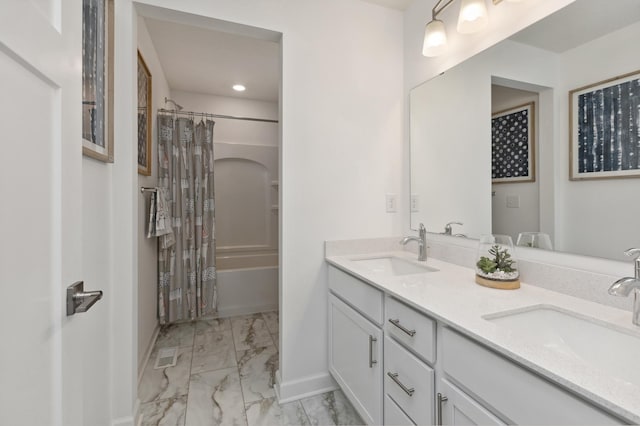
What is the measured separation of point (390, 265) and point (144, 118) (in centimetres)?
209

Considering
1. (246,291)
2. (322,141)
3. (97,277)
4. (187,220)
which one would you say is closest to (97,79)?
(97,277)

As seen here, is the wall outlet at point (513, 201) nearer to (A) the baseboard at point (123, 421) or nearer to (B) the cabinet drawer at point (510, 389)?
(B) the cabinet drawer at point (510, 389)

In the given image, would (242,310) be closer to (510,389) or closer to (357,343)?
(357,343)

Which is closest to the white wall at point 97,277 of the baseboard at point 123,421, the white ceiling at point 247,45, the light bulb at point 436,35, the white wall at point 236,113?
the baseboard at point 123,421

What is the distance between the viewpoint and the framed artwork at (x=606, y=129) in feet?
3.11

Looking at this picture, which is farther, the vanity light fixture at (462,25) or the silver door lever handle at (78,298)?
the vanity light fixture at (462,25)

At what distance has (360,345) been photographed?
1.42 m

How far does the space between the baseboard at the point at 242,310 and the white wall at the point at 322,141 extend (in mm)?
1419

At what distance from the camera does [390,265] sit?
1853mm

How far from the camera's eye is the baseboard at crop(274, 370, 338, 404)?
5.65 feet

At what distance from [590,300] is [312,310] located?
131 cm

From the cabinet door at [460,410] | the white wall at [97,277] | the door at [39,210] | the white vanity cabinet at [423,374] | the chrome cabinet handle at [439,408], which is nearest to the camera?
the door at [39,210]

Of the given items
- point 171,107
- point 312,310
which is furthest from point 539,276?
point 171,107

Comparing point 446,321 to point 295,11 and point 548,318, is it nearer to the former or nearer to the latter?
point 548,318
